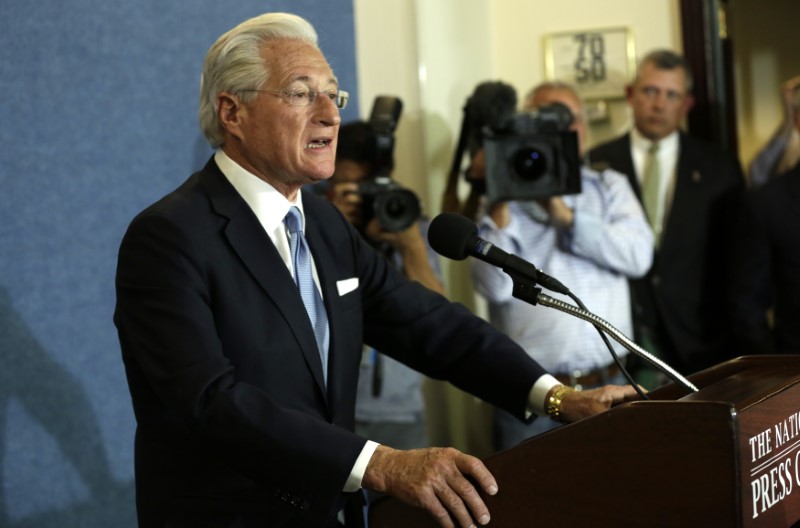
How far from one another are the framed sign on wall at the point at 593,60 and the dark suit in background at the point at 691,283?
810mm

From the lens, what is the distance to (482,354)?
5.98 ft

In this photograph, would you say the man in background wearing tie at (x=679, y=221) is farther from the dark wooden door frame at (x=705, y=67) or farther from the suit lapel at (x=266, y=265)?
the suit lapel at (x=266, y=265)

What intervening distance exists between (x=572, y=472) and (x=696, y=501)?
0.16 m

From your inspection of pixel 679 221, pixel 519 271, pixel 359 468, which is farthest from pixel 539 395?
pixel 679 221

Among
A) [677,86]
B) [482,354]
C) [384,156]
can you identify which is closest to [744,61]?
[677,86]

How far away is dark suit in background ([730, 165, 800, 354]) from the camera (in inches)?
131

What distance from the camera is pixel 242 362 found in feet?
5.25

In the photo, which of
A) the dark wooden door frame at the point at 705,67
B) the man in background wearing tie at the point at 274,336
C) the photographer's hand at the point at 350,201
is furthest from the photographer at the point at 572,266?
the man in background wearing tie at the point at 274,336

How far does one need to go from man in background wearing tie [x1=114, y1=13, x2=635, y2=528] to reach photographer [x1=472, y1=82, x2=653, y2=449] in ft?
4.26

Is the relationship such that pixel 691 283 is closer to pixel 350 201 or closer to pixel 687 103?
pixel 687 103

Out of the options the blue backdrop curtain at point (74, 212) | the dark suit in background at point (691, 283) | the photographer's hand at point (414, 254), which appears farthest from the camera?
the dark suit in background at point (691, 283)

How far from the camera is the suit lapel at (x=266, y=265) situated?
1.65 m

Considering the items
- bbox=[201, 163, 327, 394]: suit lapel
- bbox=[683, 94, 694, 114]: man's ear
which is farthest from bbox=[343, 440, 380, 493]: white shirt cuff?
bbox=[683, 94, 694, 114]: man's ear

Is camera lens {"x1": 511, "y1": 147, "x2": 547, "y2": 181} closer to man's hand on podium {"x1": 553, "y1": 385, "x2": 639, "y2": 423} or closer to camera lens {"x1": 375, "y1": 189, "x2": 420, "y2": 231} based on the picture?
camera lens {"x1": 375, "y1": 189, "x2": 420, "y2": 231}
